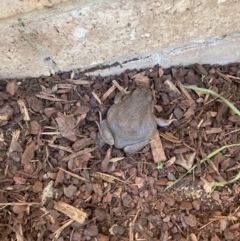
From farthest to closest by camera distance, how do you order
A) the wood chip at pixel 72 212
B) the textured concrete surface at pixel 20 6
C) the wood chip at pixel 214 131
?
the wood chip at pixel 214 131 → the wood chip at pixel 72 212 → the textured concrete surface at pixel 20 6

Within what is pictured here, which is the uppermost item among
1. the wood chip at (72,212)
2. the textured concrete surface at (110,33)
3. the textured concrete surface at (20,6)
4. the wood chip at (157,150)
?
the textured concrete surface at (20,6)

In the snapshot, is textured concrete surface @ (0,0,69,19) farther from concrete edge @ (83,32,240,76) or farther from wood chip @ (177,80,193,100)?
wood chip @ (177,80,193,100)

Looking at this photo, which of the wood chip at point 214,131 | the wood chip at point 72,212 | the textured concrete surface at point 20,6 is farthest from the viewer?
the wood chip at point 214,131

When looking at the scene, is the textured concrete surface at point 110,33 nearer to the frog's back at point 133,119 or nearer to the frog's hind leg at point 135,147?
the frog's back at point 133,119

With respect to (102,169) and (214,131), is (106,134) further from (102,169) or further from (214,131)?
(214,131)

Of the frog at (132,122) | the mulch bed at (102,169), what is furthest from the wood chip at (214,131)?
the frog at (132,122)

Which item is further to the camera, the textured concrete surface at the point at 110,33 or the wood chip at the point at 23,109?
the wood chip at the point at 23,109

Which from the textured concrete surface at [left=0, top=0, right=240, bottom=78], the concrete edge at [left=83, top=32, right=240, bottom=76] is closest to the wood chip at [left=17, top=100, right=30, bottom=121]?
the textured concrete surface at [left=0, top=0, right=240, bottom=78]
